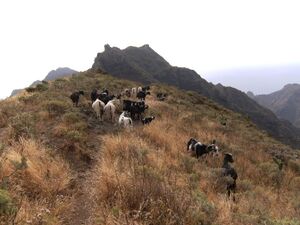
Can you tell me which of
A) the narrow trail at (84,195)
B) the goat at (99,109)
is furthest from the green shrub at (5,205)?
the goat at (99,109)

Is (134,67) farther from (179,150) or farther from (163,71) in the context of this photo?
(179,150)

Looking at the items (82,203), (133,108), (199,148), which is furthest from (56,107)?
(82,203)

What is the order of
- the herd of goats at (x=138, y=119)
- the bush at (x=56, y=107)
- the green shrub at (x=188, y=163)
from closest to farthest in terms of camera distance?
the herd of goats at (x=138, y=119), the green shrub at (x=188, y=163), the bush at (x=56, y=107)

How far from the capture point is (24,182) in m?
7.49

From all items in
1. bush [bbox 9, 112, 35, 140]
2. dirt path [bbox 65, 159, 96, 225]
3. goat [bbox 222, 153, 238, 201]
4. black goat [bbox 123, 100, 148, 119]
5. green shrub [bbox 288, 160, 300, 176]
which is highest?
bush [bbox 9, 112, 35, 140]

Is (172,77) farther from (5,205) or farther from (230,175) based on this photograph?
(5,205)

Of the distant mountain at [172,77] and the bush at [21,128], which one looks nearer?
the bush at [21,128]

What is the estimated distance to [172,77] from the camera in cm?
10619

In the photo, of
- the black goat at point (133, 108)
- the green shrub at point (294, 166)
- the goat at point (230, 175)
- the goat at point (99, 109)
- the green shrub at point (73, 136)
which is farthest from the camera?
the black goat at point (133, 108)

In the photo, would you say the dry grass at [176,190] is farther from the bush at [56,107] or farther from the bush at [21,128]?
the bush at [56,107]

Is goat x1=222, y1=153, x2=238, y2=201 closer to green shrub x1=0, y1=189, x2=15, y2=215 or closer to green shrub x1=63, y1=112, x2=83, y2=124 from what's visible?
green shrub x1=0, y1=189, x2=15, y2=215

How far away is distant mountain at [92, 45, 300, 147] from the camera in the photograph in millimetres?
93119

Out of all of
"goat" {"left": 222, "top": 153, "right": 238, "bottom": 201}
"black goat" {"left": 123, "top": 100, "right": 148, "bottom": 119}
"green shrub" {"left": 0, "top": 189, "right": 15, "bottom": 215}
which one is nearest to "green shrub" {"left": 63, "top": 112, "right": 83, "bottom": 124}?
"black goat" {"left": 123, "top": 100, "right": 148, "bottom": 119}

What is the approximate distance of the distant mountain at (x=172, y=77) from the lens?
93.1 meters
